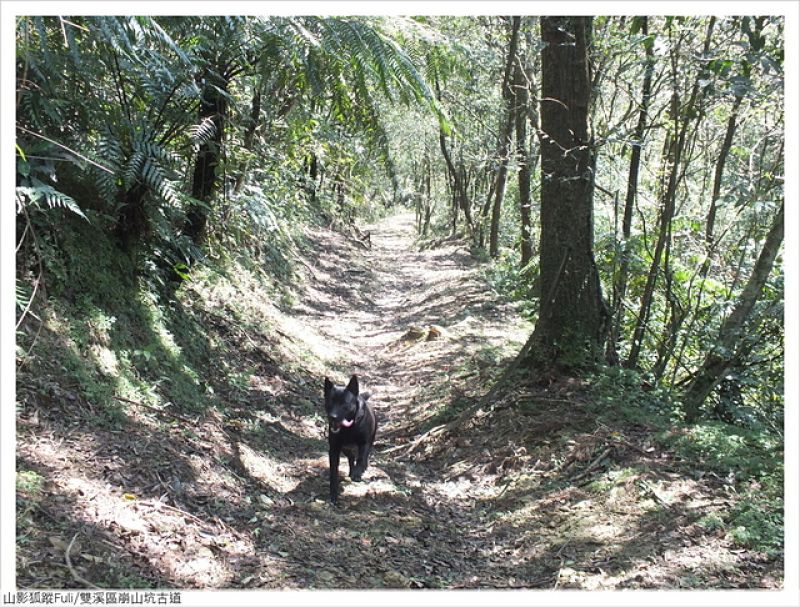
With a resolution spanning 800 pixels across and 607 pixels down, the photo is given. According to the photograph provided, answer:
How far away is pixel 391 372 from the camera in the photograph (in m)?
10.0

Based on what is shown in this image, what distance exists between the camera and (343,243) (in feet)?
82.7

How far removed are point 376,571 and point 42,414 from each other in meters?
2.52

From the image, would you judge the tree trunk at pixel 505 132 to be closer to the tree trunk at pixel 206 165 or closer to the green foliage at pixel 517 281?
Answer: the green foliage at pixel 517 281

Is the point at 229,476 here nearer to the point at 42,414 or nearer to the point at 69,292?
the point at 42,414

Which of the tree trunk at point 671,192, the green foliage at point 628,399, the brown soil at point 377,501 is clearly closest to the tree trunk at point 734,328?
the green foliage at point 628,399

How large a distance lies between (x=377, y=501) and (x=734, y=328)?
12.2ft

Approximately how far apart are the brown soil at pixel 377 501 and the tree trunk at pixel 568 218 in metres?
0.71

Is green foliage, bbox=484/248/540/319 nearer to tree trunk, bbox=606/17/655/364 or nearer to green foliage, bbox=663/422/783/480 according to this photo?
tree trunk, bbox=606/17/655/364

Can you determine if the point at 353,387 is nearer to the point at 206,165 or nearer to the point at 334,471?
the point at 334,471

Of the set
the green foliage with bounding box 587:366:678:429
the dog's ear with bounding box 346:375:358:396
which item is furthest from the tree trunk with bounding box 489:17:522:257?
the dog's ear with bounding box 346:375:358:396

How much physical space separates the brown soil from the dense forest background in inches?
1.4

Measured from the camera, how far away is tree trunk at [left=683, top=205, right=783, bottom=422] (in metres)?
5.60

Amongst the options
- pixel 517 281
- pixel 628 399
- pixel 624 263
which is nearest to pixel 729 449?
pixel 628 399

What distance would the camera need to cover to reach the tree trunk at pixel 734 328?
5598 millimetres
